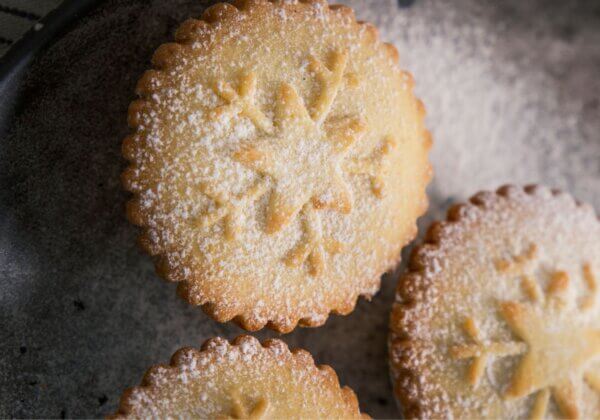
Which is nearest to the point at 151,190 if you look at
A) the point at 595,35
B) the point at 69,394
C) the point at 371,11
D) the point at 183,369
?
the point at 183,369

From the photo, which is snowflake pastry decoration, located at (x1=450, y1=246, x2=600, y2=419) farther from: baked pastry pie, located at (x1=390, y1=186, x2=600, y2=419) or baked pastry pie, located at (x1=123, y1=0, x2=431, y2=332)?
baked pastry pie, located at (x1=123, y1=0, x2=431, y2=332)

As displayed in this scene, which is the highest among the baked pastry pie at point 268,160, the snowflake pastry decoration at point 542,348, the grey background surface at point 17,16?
the grey background surface at point 17,16

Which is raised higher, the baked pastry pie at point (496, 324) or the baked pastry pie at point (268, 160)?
the baked pastry pie at point (268, 160)

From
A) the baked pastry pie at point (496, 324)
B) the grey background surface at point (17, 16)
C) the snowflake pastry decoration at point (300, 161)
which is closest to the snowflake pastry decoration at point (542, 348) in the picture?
the baked pastry pie at point (496, 324)

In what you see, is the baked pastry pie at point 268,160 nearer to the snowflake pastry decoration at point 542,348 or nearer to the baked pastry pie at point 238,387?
the baked pastry pie at point 238,387

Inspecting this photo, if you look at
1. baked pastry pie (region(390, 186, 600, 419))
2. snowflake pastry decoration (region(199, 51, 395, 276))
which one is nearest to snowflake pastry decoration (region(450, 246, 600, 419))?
baked pastry pie (region(390, 186, 600, 419))

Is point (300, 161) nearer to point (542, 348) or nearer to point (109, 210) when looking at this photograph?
point (109, 210)

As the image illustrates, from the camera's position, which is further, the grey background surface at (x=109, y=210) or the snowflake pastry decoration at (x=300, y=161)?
the grey background surface at (x=109, y=210)
